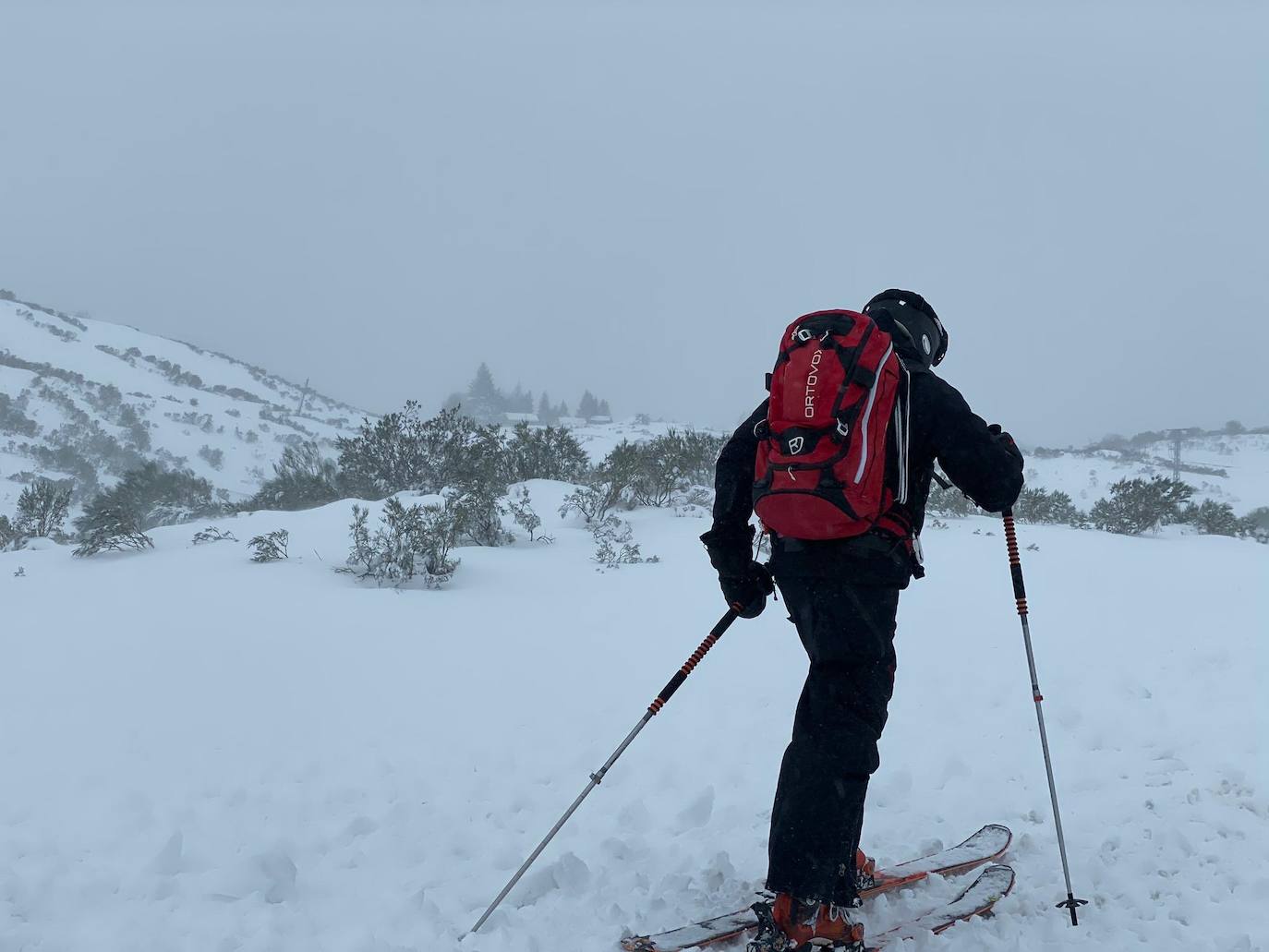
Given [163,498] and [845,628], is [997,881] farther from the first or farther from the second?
[163,498]

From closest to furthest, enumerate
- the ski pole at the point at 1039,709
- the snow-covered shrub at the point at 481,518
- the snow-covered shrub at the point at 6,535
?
the ski pole at the point at 1039,709 < the snow-covered shrub at the point at 481,518 < the snow-covered shrub at the point at 6,535

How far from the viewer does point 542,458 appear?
15.0 m

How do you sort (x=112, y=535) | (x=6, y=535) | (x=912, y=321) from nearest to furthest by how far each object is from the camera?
(x=912, y=321), (x=112, y=535), (x=6, y=535)

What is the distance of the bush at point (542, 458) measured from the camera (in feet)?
48.1

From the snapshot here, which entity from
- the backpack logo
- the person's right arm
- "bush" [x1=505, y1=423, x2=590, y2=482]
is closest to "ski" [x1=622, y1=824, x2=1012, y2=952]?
the person's right arm

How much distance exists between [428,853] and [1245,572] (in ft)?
30.6

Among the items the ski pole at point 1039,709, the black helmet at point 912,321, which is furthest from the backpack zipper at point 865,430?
the ski pole at point 1039,709

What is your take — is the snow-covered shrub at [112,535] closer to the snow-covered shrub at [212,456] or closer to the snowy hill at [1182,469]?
the snow-covered shrub at [212,456]

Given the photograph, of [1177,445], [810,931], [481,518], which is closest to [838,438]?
[810,931]

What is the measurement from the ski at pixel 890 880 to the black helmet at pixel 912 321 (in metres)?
1.89

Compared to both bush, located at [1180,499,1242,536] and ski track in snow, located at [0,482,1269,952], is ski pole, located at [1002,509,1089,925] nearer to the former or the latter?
ski track in snow, located at [0,482,1269,952]

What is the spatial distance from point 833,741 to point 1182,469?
1440 inches

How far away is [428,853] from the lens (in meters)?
2.93

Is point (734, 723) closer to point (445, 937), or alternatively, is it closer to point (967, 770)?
point (967, 770)
